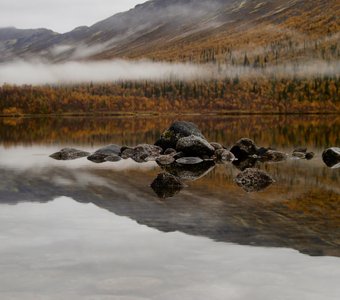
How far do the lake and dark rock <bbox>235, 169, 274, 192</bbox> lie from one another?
23.1 inches

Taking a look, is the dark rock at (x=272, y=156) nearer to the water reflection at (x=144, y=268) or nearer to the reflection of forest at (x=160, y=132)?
the reflection of forest at (x=160, y=132)

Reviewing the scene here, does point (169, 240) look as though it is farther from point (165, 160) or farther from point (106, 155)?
point (106, 155)

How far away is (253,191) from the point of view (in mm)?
27531

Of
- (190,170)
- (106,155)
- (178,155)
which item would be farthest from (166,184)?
(106,155)

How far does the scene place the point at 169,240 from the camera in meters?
17.4

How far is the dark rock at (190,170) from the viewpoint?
113 ft

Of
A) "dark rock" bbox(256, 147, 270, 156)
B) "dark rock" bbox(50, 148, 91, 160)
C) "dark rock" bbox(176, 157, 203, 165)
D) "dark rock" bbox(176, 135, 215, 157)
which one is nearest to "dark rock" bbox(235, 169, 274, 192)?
"dark rock" bbox(176, 157, 203, 165)

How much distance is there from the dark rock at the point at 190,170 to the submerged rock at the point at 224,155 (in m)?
2.62

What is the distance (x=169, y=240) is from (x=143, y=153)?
103ft

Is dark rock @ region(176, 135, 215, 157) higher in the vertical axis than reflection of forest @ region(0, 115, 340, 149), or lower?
higher

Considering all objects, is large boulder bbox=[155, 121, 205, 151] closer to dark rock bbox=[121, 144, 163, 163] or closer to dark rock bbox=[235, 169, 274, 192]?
dark rock bbox=[121, 144, 163, 163]

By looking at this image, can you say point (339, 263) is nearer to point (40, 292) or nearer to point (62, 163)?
point (40, 292)

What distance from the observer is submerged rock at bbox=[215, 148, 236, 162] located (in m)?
46.3

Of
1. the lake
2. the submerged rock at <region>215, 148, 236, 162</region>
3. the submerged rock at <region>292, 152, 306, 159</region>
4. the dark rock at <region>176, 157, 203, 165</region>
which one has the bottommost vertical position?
the submerged rock at <region>292, 152, 306, 159</region>
